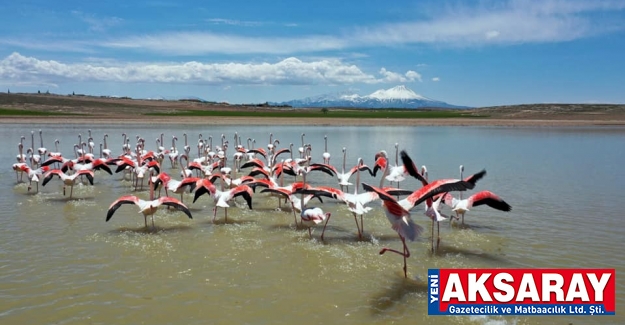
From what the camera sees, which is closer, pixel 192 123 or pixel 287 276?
pixel 287 276

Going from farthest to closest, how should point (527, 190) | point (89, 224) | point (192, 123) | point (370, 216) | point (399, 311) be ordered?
point (192, 123) < point (527, 190) < point (370, 216) < point (89, 224) < point (399, 311)

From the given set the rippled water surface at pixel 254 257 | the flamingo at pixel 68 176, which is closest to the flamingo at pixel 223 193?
the rippled water surface at pixel 254 257

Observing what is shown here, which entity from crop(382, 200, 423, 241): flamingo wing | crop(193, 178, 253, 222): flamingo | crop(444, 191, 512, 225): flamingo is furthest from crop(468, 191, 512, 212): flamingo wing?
crop(193, 178, 253, 222): flamingo

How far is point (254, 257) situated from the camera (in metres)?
7.20

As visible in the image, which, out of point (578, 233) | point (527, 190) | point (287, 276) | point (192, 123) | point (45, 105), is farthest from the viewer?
point (45, 105)

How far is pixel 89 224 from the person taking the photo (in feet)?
29.4

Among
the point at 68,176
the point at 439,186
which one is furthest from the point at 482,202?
the point at 68,176

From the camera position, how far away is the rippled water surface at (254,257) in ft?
17.5

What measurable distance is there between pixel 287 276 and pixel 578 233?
18.6 ft

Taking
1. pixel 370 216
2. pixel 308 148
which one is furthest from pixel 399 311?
pixel 308 148

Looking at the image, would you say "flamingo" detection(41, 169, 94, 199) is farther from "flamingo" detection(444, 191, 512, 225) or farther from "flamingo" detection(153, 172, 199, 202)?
"flamingo" detection(444, 191, 512, 225)

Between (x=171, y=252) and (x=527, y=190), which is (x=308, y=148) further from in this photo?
(x=171, y=252)

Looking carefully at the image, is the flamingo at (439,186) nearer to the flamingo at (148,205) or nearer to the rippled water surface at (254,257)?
the rippled water surface at (254,257)

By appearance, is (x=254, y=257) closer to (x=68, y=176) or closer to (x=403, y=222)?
(x=403, y=222)
